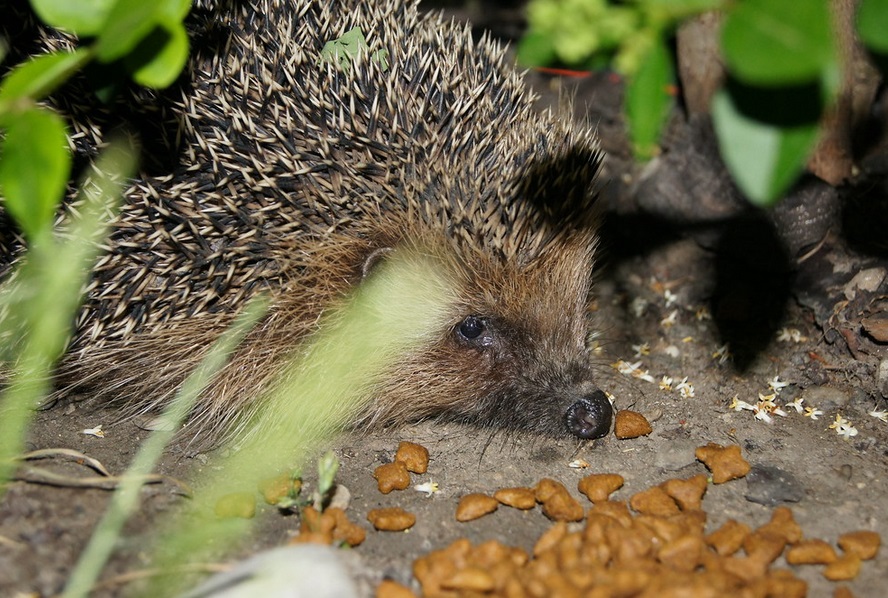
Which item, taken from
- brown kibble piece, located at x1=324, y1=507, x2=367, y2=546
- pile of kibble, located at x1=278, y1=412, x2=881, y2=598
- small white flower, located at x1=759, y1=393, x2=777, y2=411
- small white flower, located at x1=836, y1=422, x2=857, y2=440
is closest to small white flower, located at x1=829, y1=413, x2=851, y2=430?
small white flower, located at x1=836, y1=422, x2=857, y2=440

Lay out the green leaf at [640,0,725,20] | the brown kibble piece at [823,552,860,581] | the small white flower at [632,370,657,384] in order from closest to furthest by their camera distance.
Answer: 1. the green leaf at [640,0,725,20]
2. the brown kibble piece at [823,552,860,581]
3. the small white flower at [632,370,657,384]

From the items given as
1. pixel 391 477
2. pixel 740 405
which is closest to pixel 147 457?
pixel 391 477

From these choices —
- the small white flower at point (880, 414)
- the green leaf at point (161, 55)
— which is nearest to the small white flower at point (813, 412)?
the small white flower at point (880, 414)

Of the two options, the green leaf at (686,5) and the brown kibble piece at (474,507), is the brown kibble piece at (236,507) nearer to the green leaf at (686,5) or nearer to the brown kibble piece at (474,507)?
the brown kibble piece at (474,507)

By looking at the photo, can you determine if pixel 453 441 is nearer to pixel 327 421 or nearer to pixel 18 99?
pixel 327 421

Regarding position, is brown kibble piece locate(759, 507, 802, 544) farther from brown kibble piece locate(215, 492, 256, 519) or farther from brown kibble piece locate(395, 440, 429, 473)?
brown kibble piece locate(215, 492, 256, 519)

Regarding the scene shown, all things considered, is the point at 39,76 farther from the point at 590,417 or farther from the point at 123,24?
the point at 590,417
